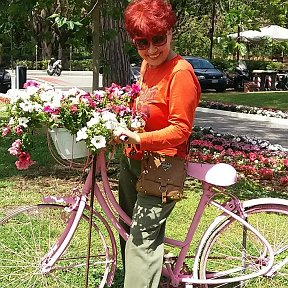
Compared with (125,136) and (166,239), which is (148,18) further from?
(166,239)

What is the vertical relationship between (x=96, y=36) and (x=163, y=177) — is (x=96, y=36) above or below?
above

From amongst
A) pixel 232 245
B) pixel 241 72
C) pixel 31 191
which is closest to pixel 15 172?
pixel 31 191

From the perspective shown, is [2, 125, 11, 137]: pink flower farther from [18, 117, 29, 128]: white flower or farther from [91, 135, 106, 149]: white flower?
[91, 135, 106, 149]: white flower

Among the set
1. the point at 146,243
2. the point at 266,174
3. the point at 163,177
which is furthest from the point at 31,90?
the point at 266,174

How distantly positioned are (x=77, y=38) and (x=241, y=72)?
2113cm

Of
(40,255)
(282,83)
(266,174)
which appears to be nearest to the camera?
(40,255)

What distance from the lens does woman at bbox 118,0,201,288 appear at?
118 inches

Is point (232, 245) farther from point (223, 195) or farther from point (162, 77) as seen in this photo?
point (162, 77)

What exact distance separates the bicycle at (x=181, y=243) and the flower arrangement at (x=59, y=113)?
0.33 meters

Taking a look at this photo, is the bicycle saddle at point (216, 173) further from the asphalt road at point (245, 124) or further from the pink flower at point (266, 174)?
the asphalt road at point (245, 124)

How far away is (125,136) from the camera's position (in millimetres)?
2924

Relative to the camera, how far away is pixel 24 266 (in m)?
3.70

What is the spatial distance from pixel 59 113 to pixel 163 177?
654 mm

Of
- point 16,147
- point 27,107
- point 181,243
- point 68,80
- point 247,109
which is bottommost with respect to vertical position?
point 68,80
